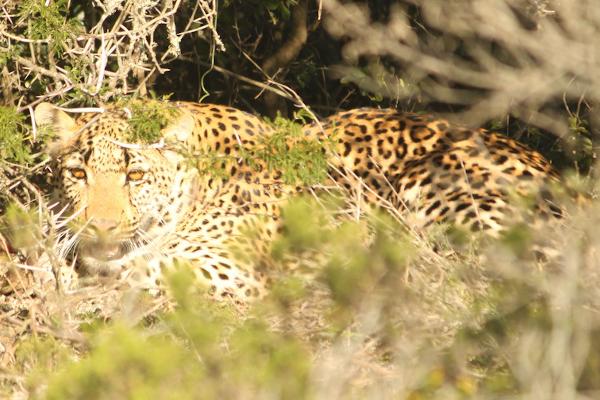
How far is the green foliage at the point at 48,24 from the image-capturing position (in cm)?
763

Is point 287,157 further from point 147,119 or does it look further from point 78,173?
point 78,173

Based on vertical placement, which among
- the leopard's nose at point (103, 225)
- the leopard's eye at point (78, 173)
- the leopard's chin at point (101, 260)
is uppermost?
the leopard's eye at point (78, 173)

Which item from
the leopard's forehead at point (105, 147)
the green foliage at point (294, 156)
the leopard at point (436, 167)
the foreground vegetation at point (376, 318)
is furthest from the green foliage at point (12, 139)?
the leopard at point (436, 167)

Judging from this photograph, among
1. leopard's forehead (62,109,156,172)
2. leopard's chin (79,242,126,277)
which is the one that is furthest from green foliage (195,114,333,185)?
leopard's chin (79,242,126,277)

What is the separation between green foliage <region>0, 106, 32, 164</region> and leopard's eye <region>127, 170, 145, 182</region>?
0.59m

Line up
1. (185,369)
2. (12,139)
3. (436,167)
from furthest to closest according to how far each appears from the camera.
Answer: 1. (436,167)
2. (12,139)
3. (185,369)

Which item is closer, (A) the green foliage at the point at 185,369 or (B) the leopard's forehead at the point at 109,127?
(A) the green foliage at the point at 185,369

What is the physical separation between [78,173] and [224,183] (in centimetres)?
94

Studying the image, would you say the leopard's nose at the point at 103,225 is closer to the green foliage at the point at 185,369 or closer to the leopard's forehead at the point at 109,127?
the leopard's forehead at the point at 109,127

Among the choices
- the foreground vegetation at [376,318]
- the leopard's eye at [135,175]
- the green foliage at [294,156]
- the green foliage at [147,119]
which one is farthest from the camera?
the leopard's eye at [135,175]

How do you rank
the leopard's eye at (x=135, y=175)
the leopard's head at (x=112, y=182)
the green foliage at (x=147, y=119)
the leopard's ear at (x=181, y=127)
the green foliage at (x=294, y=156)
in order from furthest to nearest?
1. the leopard's ear at (x=181, y=127)
2. the leopard's eye at (x=135, y=175)
3. the green foliage at (x=147, y=119)
4. the leopard's head at (x=112, y=182)
5. the green foliage at (x=294, y=156)

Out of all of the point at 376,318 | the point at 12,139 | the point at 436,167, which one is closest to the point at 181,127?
the point at 12,139

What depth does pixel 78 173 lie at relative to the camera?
7.80m

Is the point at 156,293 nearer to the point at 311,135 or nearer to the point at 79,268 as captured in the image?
the point at 79,268
